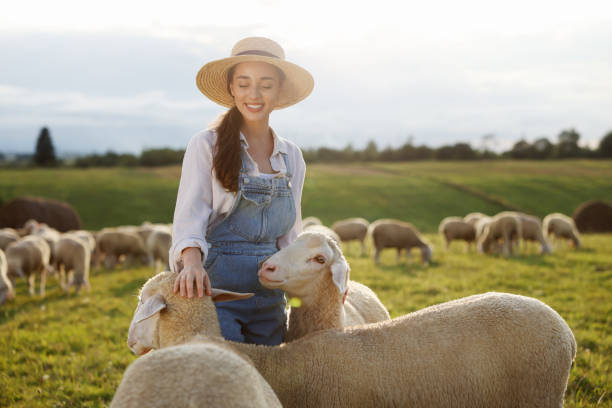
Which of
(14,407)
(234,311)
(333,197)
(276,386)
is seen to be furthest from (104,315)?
(333,197)

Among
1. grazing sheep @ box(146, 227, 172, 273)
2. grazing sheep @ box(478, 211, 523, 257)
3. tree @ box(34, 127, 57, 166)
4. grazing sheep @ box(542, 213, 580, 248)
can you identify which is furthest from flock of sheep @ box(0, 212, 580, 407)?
tree @ box(34, 127, 57, 166)

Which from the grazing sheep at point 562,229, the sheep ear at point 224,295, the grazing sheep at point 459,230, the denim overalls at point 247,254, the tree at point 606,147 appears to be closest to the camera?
the sheep ear at point 224,295

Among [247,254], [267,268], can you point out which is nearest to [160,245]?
[247,254]

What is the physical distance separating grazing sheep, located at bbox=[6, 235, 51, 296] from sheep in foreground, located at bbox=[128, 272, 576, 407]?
1027 centimetres

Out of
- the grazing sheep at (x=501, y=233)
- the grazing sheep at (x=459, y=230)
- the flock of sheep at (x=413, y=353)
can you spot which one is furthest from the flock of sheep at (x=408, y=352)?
the grazing sheep at (x=459, y=230)

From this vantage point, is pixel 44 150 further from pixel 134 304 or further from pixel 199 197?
pixel 199 197

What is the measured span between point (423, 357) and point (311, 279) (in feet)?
3.32

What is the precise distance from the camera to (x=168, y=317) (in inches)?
125

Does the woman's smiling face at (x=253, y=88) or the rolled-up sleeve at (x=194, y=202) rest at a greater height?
the woman's smiling face at (x=253, y=88)

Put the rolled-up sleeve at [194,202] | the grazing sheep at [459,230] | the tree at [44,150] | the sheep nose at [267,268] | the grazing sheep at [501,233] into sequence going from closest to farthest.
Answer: the rolled-up sleeve at [194,202]
the sheep nose at [267,268]
the grazing sheep at [501,233]
the grazing sheep at [459,230]
the tree at [44,150]

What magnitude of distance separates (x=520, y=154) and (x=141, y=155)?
199 feet

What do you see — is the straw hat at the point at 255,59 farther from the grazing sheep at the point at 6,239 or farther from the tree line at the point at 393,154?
the tree line at the point at 393,154

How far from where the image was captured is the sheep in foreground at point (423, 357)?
3143mm

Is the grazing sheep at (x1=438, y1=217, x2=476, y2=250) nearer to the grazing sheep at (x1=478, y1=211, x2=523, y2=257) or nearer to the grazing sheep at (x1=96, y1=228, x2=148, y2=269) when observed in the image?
the grazing sheep at (x1=478, y1=211, x2=523, y2=257)
